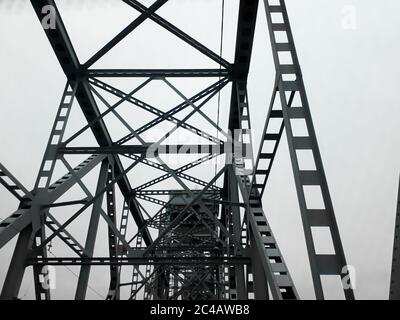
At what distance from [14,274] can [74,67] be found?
6.06 metres

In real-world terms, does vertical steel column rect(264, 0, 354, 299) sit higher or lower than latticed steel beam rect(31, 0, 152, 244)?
lower

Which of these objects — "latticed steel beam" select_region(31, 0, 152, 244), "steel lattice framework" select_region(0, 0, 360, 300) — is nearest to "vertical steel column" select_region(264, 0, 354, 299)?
"steel lattice framework" select_region(0, 0, 360, 300)

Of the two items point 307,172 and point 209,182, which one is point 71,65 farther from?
point 307,172

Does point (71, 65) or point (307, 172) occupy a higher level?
point (71, 65)

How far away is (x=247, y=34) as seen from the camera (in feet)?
31.7

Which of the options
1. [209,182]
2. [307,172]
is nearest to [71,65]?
[209,182]

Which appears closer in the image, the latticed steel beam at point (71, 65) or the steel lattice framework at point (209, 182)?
the steel lattice framework at point (209, 182)

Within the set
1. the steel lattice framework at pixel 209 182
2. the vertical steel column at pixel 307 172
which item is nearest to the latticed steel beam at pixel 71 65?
the steel lattice framework at pixel 209 182

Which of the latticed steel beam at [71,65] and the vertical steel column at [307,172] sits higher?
the latticed steel beam at [71,65]

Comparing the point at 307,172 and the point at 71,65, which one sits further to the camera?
the point at 71,65

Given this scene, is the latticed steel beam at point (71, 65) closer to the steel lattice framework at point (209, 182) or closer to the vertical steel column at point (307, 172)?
the steel lattice framework at point (209, 182)

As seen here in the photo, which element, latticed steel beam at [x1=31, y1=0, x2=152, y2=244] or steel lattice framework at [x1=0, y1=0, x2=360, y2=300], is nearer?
steel lattice framework at [x1=0, y1=0, x2=360, y2=300]

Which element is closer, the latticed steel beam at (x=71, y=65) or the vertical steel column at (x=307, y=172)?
the vertical steel column at (x=307, y=172)

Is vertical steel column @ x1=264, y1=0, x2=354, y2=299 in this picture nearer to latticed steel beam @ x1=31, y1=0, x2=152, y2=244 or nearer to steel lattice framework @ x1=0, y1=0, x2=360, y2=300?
steel lattice framework @ x1=0, y1=0, x2=360, y2=300
